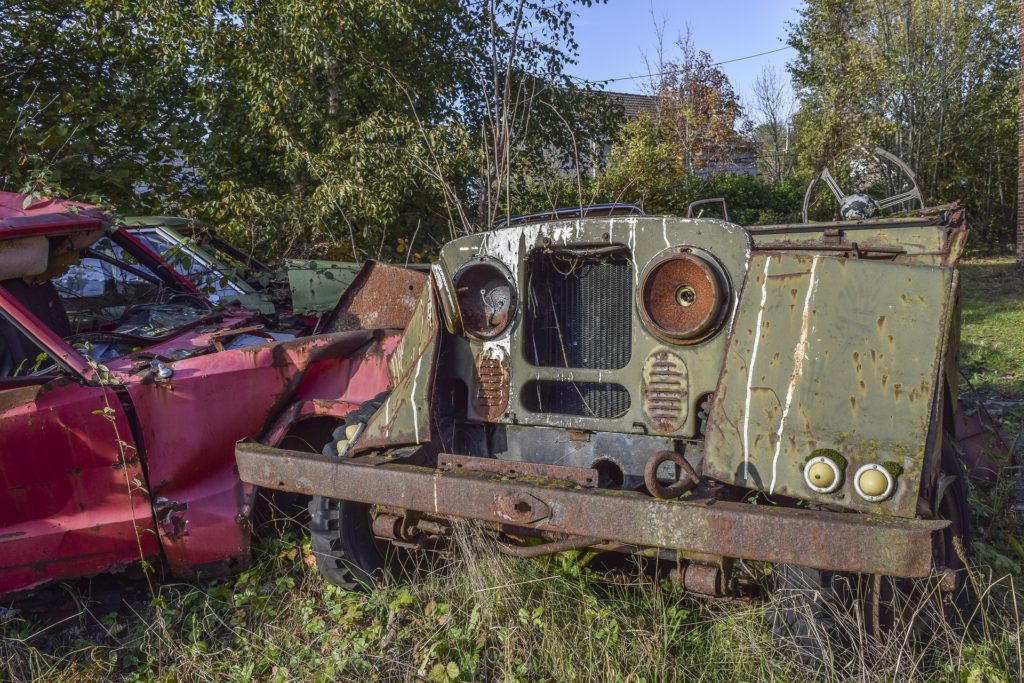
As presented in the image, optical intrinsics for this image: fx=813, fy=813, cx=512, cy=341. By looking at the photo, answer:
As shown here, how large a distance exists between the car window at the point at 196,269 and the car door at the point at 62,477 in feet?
7.17

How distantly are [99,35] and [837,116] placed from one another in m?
15.4

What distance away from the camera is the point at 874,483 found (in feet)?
7.61

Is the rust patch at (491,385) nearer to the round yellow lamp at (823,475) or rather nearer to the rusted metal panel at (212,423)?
the rusted metal panel at (212,423)

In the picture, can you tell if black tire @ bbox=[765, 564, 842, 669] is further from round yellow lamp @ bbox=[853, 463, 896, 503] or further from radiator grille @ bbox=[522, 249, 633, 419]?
radiator grille @ bbox=[522, 249, 633, 419]

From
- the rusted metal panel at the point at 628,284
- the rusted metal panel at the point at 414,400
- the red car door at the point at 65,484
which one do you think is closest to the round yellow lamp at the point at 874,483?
the rusted metal panel at the point at 628,284

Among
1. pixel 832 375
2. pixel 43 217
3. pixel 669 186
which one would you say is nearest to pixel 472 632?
pixel 832 375

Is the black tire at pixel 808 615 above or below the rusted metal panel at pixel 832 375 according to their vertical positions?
below

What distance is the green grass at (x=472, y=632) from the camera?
262 centimetres

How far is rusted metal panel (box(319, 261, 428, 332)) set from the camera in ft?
13.8

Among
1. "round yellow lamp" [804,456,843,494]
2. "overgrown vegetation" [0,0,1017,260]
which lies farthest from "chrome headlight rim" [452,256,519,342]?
"overgrown vegetation" [0,0,1017,260]

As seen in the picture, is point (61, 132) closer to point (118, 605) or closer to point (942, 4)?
point (118, 605)

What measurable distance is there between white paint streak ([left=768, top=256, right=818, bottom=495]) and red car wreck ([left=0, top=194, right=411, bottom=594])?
Result: 1.91 m

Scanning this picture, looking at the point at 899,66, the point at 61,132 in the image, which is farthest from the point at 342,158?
the point at 899,66

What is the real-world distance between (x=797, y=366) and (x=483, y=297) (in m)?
1.32
